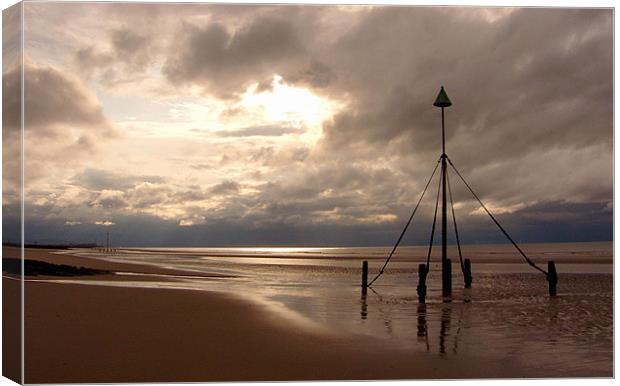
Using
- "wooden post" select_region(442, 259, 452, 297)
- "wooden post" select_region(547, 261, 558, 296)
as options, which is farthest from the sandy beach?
"wooden post" select_region(547, 261, 558, 296)

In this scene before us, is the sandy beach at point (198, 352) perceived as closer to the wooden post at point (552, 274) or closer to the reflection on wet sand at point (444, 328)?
the reflection on wet sand at point (444, 328)

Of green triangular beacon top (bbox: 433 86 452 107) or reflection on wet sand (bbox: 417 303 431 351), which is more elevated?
green triangular beacon top (bbox: 433 86 452 107)

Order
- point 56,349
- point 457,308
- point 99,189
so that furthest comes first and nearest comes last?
point 457,308, point 99,189, point 56,349

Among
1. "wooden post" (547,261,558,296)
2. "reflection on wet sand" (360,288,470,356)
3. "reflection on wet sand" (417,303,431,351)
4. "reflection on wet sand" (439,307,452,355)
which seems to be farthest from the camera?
"wooden post" (547,261,558,296)

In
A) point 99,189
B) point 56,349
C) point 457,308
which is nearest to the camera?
point 56,349

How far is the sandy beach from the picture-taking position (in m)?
7.73

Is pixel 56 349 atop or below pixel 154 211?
below

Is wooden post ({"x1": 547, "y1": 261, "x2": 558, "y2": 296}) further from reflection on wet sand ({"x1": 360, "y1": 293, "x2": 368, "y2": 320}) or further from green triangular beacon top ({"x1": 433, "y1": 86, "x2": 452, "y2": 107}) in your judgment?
green triangular beacon top ({"x1": 433, "y1": 86, "x2": 452, "y2": 107})

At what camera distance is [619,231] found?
28.3 ft

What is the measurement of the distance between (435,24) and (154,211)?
3436mm

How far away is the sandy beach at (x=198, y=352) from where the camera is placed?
25.4 ft

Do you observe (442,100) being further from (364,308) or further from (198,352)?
(364,308)

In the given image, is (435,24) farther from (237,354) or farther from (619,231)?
(237,354)

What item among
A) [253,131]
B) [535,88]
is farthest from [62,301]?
[535,88]
